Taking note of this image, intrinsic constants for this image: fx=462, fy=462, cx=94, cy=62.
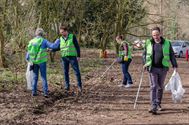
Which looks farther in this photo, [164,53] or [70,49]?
[70,49]

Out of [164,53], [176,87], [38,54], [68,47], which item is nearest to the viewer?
[164,53]

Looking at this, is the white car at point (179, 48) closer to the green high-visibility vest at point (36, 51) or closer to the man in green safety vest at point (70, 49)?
the man in green safety vest at point (70, 49)

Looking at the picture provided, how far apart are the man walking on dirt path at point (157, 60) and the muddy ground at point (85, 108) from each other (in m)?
0.47

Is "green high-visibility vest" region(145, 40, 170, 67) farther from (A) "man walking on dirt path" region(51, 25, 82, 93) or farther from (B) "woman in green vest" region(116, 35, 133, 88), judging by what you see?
(B) "woman in green vest" region(116, 35, 133, 88)

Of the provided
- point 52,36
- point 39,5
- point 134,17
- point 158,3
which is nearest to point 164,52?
point 39,5

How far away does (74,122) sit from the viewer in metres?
9.00

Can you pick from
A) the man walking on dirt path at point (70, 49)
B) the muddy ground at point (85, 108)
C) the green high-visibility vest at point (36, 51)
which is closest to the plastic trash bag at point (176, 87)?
the muddy ground at point (85, 108)

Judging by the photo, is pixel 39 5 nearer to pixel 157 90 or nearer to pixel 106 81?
pixel 106 81

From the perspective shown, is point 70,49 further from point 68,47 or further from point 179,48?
point 179,48

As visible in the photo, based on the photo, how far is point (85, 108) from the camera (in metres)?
10.7

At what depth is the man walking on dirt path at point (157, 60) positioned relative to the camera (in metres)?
10.1

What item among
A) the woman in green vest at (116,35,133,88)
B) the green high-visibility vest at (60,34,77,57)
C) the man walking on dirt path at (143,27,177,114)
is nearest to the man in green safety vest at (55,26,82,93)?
the green high-visibility vest at (60,34,77,57)

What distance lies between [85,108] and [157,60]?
6.58 ft

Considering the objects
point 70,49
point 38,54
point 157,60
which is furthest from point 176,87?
point 38,54
